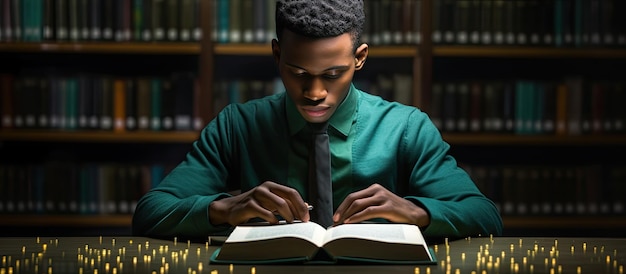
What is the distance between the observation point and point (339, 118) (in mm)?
1938

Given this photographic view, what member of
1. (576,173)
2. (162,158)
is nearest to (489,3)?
(576,173)

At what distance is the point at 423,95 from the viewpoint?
10.7ft

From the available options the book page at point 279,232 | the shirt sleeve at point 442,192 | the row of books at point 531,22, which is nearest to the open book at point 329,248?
the book page at point 279,232

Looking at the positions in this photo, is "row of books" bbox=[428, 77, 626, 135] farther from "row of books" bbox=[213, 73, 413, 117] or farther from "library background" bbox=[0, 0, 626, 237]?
"row of books" bbox=[213, 73, 413, 117]

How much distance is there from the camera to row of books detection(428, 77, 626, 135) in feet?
10.8

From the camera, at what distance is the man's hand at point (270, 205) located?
5.06 ft

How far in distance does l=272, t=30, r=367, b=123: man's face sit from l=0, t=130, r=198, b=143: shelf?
62.0 inches

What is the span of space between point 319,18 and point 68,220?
1.93m

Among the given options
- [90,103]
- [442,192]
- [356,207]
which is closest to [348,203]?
[356,207]

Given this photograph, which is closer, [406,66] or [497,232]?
[497,232]

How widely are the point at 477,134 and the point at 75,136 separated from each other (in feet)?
5.13

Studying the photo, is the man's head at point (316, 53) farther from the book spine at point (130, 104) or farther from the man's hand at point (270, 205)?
the book spine at point (130, 104)

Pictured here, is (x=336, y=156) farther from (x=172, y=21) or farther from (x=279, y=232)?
(x=172, y=21)

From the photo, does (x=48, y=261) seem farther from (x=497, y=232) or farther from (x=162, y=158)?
(x=162, y=158)
